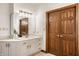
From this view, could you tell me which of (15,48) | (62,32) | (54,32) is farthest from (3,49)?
→ (62,32)

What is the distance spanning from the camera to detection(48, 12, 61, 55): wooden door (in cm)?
168

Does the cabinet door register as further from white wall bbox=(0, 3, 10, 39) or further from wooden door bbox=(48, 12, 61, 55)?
wooden door bbox=(48, 12, 61, 55)

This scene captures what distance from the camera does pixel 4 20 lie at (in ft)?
5.01

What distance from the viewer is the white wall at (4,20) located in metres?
1.47

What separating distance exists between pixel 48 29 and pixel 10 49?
2.62 feet

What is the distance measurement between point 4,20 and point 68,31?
3.97 feet

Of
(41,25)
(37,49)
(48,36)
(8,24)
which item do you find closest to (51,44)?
(48,36)

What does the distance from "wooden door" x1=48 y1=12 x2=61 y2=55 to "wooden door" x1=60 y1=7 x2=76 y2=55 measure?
0.10 meters

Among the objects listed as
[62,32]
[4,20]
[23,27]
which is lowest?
[62,32]

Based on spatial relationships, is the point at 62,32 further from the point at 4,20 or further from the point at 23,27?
the point at 4,20

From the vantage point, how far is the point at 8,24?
1535mm

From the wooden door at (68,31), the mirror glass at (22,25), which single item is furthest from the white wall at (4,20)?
the wooden door at (68,31)

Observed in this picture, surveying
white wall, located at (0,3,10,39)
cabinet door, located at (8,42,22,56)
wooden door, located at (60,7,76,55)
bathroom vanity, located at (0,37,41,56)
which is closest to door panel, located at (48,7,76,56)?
wooden door, located at (60,7,76,55)

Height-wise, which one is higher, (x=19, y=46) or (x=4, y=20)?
(x=4, y=20)
